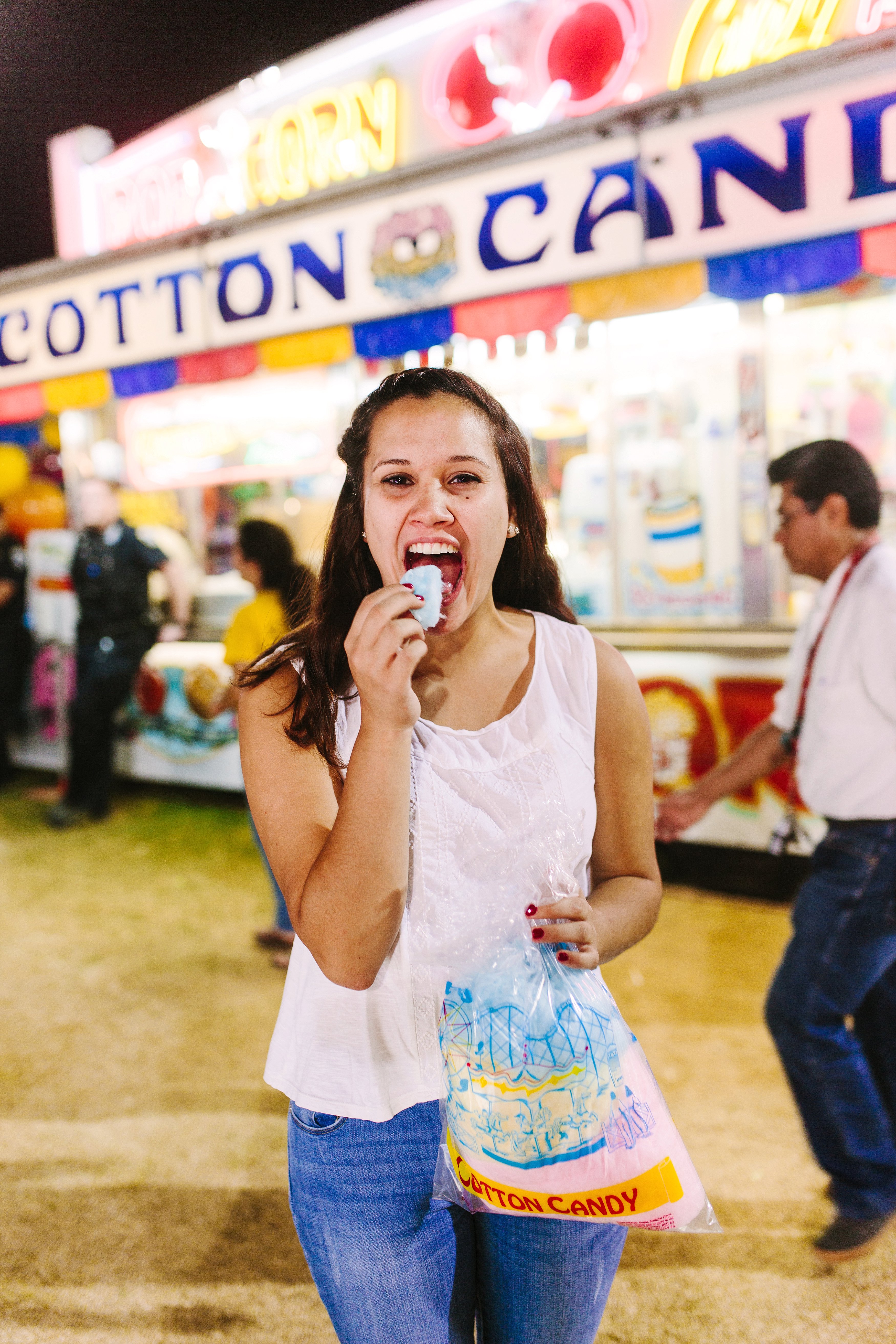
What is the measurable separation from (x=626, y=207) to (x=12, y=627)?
5.48 metres

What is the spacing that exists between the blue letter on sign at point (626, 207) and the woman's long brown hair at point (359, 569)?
256 cm

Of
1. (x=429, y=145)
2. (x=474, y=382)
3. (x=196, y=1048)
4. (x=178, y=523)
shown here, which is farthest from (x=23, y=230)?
(x=474, y=382)

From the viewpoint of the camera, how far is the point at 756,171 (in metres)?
3.36

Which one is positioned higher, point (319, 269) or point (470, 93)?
point (470, 93)

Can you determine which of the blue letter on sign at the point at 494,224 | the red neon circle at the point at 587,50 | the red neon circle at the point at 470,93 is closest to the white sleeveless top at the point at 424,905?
the blue letter on sign at the point at 494,224

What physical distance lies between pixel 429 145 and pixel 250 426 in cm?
245

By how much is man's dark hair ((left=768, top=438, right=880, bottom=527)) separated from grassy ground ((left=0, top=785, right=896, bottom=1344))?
190cm

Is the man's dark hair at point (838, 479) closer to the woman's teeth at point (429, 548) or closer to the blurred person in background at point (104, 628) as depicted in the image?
the woman's teeth at point (429, 548)

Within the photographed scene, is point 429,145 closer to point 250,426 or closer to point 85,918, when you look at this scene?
point 250,426

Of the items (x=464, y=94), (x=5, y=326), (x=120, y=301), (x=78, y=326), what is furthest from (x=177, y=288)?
(x=464, y=94)

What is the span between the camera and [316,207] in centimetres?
446

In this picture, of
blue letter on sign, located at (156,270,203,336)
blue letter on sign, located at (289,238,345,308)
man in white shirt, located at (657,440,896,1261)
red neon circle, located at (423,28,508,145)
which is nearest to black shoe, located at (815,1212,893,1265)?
man in white shirt, located at (657,440,896,1261)

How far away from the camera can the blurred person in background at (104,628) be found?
235 inches

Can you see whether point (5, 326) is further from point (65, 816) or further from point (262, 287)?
point (65, 816)
